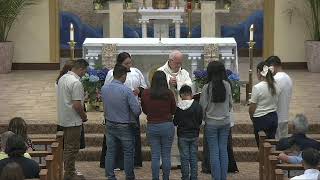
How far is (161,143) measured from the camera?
10578 mm

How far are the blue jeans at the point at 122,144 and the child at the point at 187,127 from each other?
0.59 meters

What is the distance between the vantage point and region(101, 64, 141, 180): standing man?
34.3ft

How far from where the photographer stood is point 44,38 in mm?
19391

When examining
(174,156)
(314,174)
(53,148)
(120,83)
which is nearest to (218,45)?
(174,156)

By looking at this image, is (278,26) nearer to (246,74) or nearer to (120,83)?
(246,74)

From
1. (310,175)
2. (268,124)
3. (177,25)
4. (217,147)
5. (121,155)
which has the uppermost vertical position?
(177,25)

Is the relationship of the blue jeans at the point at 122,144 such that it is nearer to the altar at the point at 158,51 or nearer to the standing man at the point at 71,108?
the standing man at the point at 71,108

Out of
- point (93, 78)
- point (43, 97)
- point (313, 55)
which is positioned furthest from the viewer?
point (313, 55)

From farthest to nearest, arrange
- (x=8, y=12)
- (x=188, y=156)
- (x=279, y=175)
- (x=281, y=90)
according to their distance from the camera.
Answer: (x=8, y=12) → (x=281, y=90) → (x=188, y=156) → (x=279, y=175)

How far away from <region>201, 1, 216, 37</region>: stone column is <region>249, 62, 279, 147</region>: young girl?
8.82 m

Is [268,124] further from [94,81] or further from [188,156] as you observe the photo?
[94,81]

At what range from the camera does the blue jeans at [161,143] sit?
10445 millimetres

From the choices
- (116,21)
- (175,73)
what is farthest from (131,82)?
(116,21)

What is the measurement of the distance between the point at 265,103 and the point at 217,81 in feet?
2.69
